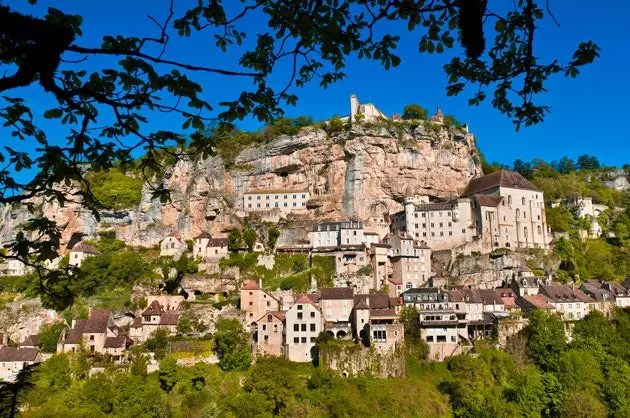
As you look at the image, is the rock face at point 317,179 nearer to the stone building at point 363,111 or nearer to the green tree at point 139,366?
the stone building at point 363,111

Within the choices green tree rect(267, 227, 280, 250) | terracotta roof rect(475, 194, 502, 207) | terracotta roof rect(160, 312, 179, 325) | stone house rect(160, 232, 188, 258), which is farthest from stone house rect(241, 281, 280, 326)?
terracotta roof rect(475, 194, 502, 207)

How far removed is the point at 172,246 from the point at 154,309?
46.2 ft

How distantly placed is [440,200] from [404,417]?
36493 millimetres

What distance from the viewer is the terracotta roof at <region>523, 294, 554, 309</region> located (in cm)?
4850

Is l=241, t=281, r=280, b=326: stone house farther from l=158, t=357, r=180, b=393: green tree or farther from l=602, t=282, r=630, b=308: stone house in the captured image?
l=602, t=282, r=630, b=308: stone house

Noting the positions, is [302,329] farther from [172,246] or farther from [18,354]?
[172,246]

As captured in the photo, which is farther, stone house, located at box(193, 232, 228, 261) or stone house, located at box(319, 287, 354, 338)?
stone house, located at box(193, 232, 228, 261)

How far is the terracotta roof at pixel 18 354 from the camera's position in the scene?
41906 mm

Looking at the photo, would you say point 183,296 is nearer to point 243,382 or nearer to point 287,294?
point 287,294

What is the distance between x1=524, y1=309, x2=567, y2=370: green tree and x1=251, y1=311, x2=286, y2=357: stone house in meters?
19.5

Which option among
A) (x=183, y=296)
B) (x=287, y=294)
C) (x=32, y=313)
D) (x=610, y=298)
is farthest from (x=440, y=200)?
(x=32, y=313)

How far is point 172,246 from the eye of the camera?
60594 mm

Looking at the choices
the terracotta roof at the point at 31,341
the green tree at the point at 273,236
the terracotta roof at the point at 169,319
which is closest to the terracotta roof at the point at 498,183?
the green tree at the point at 273,236

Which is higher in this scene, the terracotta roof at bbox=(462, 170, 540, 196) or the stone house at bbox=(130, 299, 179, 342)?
the terracotta roof at bbox=(462, 170, 540, 196)
